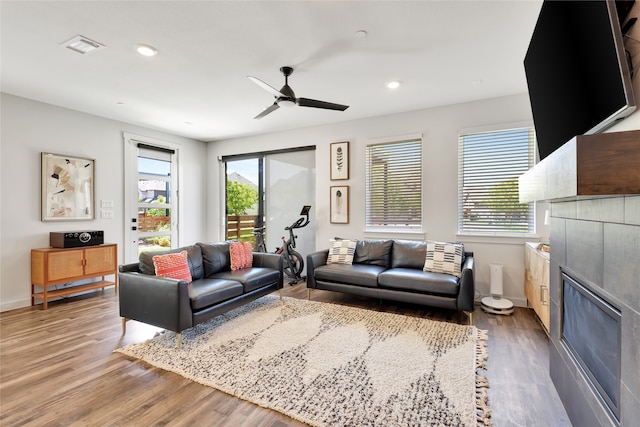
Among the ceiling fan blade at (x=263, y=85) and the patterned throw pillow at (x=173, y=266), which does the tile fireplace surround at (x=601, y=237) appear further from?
the patterned throw pillow at (x=173, y=266)

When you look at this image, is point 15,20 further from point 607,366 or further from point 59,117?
point 607,366

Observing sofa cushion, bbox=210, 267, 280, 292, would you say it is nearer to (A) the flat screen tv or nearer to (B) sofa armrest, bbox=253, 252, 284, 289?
(B) sofa armrest, bbox=253, 252, 284, 289

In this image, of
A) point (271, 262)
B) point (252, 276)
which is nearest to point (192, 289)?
point (252, 276)

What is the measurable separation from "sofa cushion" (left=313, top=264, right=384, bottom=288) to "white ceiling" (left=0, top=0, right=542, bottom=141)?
2282mm

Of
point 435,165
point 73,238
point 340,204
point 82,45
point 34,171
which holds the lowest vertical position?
point 73,238

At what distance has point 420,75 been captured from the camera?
3420mm

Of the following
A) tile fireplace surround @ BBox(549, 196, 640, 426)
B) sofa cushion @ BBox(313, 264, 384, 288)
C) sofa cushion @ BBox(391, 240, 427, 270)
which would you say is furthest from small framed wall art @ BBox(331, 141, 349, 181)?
tile fireplace surround @ BBox(549, 196, 640, 426)

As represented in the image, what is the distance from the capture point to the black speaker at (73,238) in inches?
164

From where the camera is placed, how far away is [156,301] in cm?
282

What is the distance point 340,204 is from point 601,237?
3919 mm

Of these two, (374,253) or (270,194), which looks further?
(270,194)

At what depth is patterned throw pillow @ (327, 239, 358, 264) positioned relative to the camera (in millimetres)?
4461

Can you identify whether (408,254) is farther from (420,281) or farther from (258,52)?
(258,52)

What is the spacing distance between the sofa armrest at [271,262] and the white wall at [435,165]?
1.45 meters
